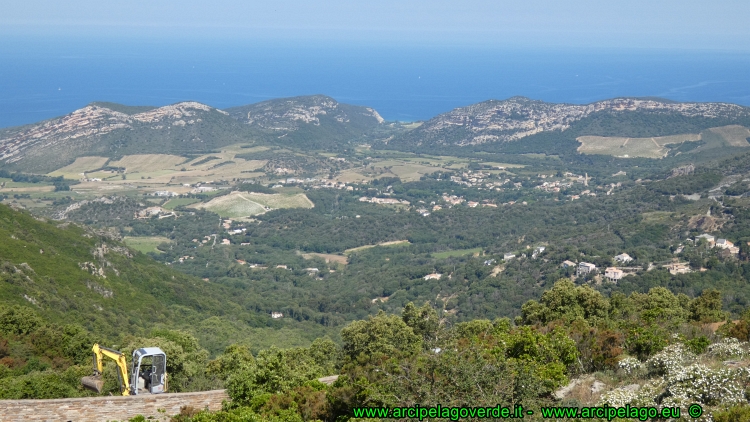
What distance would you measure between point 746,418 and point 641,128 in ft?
487

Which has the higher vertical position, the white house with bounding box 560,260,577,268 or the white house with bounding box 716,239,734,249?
the white house with bounding box 716,239,734,249

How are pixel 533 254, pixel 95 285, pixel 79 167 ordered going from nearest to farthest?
pixel 95 285
pixel 533 254
pixel 79 167

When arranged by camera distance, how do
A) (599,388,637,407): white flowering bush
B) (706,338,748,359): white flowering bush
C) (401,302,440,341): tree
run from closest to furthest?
1. (599,388,637,407): white flowering bush
2. (706,338,748,359): white flowering bush
3. (401,302,440,341): tree

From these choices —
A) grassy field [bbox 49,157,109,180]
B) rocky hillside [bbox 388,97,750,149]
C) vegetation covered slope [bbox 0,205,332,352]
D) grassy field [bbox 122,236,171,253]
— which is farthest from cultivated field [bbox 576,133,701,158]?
vegetation covered slope [bbox 0,205,332,352]

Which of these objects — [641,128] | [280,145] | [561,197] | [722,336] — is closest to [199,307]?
[722,336]

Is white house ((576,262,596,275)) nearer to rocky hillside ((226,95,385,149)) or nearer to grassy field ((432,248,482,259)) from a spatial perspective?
grassy field ((432,248,482,259))

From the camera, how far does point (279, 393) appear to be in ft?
57.0

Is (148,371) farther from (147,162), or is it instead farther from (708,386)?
(147,162)

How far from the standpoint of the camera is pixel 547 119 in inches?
6388

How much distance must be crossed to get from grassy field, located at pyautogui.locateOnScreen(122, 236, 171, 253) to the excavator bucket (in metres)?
62.9

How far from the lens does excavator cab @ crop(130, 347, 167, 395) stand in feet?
60.5

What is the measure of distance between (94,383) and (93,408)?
5.22 metres

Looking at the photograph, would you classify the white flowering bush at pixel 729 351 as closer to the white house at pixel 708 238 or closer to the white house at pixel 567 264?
the white house at pixel 567 264

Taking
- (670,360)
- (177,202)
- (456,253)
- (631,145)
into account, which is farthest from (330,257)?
(631,145)
